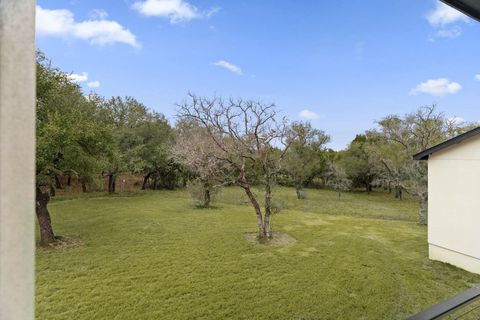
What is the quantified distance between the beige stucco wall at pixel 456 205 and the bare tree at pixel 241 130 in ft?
8.50

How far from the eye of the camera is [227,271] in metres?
3.68

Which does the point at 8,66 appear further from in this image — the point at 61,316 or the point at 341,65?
the point at 341,65

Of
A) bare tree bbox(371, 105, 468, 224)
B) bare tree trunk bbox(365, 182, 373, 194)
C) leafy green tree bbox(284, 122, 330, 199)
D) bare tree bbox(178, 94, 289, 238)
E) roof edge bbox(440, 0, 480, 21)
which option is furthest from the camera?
leafy green tree bbox(284, 122, 330, 199)

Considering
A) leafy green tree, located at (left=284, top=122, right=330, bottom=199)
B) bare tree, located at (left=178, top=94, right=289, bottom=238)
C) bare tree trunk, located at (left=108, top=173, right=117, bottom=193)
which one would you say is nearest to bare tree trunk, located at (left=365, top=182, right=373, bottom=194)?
leafy green tree, located at (left=284, top=122, right=330, bottom=199)

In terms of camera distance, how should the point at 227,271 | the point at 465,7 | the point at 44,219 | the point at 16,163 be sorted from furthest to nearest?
the point at 44,219, the point at 227,271, the point at 465,7, the point at 16,163

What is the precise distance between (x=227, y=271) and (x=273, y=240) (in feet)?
5.45

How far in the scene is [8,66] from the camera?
1.12 ft

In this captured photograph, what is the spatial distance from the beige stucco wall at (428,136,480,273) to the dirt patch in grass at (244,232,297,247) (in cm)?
226

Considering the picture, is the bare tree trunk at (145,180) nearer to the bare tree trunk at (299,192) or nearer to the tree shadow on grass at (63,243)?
the bare tree trunk at (299,192)

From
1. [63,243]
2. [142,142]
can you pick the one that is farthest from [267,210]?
[142,142]

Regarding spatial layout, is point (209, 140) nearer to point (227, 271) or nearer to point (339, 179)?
point (227, 271)

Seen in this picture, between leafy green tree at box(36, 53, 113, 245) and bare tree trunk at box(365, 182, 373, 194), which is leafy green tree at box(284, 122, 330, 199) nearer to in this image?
bare tree trunk at box(365, 182, 373, 194)

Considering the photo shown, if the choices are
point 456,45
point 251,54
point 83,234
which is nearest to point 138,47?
point 251,54

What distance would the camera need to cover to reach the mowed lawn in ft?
8.96
